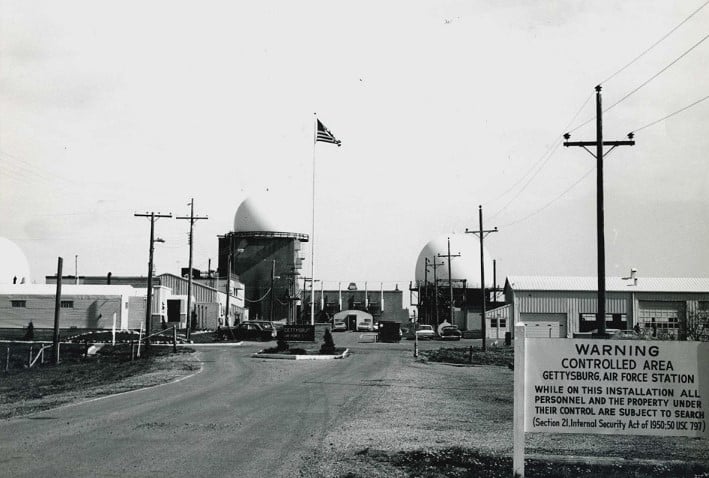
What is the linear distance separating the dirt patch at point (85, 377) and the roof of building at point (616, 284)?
34.2 m

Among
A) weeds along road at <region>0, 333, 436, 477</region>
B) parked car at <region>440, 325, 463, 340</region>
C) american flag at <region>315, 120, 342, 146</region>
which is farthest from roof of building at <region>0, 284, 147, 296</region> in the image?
weeds along road at <region>0, 333, 436, 477</region>

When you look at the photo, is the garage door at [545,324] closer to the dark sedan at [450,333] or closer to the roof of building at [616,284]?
the roof of building at [616,284]

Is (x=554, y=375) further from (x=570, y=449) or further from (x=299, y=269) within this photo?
(x=299, y=269)

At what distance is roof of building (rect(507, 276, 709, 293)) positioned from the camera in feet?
206

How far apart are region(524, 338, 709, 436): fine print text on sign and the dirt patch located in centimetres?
1073

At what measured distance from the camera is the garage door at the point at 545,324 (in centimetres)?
6297

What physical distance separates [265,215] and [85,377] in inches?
2593

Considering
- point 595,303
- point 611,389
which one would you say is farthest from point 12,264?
point 611,389

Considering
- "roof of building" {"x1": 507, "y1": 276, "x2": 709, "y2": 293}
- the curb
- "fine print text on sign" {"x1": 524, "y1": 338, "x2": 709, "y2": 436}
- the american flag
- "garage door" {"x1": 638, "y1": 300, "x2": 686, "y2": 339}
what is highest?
the american flag

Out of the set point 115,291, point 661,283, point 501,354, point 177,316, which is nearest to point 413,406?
point 501,354

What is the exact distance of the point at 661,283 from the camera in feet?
213

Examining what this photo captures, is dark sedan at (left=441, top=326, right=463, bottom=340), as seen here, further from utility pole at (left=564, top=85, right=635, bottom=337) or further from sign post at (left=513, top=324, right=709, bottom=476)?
sign post at (left=513, top=324, right=709, bottom=476)

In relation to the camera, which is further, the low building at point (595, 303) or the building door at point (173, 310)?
the building door at point (173, 310)

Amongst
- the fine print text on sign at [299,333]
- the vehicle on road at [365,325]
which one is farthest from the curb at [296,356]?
A: the vehicle on road at [365,325]
